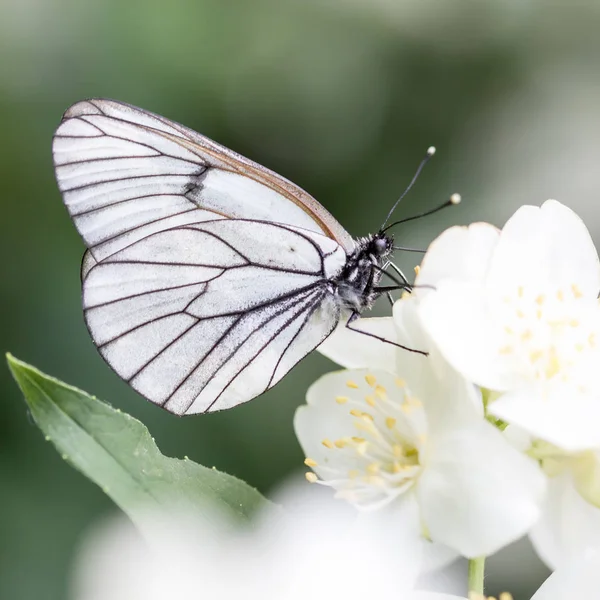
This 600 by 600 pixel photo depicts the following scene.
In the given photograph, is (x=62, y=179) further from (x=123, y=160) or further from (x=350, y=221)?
(x=350, y=221)

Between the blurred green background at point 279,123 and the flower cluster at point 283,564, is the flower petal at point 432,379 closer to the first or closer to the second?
the flower cluster at point 283,564

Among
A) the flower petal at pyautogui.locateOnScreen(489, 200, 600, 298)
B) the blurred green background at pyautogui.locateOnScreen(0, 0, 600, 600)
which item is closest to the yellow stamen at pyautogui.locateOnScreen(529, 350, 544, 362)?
the flower petal at pyautogui.locateOnScreen(489, 200, 600, 298)

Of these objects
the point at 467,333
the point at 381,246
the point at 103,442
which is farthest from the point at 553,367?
the point at 103,442

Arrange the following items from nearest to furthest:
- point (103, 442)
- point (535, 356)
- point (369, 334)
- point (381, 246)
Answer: point (103, 442), point (535, 356), point (369, 334), point (381, 246)

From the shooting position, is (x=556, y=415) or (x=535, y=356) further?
(x=535, y=356)

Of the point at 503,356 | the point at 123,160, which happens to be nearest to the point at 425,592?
the point at 503,356

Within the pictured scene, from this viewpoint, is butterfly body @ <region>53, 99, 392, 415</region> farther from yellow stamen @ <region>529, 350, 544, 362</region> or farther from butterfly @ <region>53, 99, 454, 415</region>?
yellow stamen @ <region>529, 350, 544, 362</region>

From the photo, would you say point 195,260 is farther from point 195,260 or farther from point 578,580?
point 578,580

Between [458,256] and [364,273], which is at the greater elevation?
[458,256]
